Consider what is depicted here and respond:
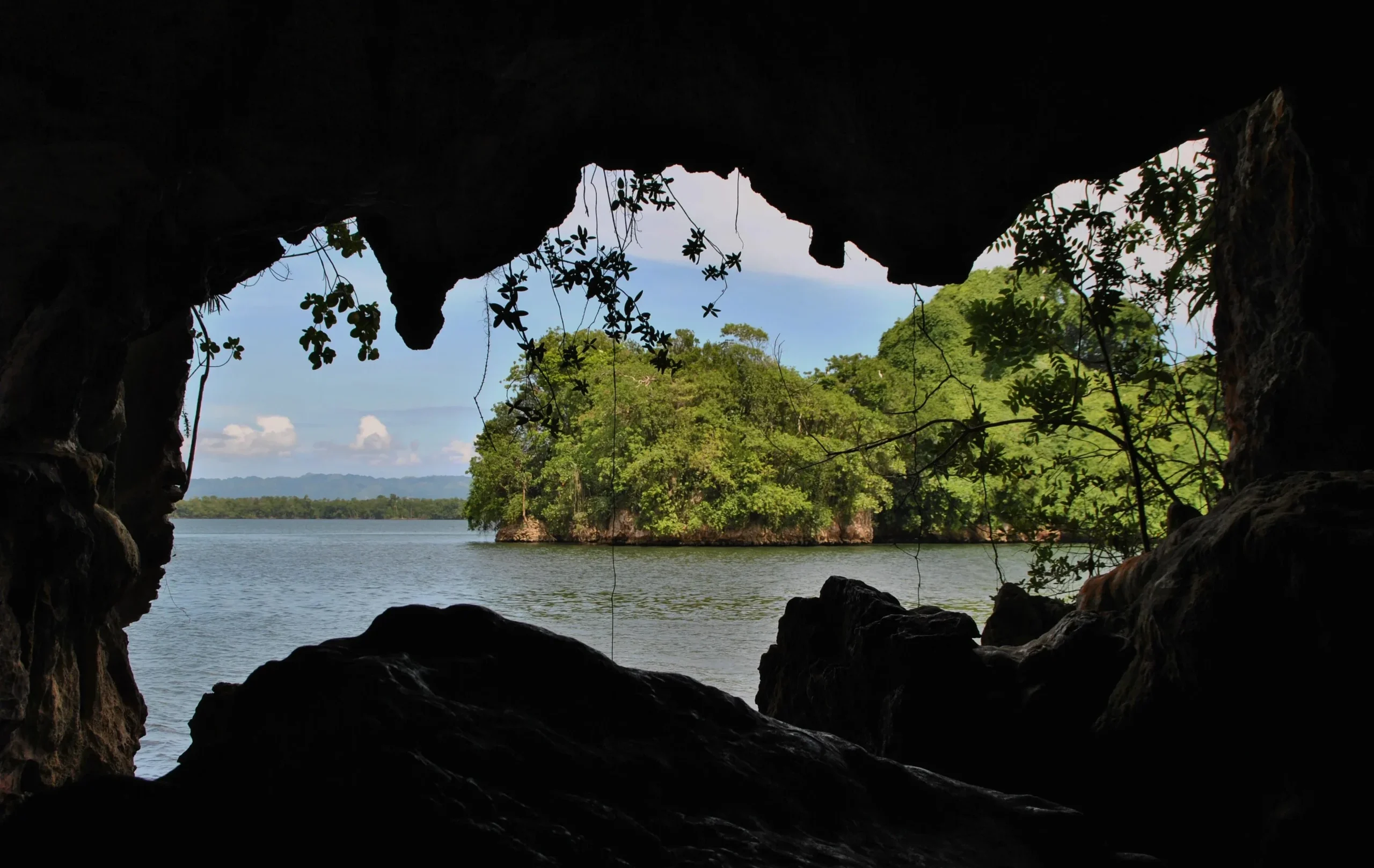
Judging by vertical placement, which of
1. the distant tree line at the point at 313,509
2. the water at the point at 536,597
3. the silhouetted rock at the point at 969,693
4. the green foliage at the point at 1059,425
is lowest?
the distant tree line at the point at 313,509

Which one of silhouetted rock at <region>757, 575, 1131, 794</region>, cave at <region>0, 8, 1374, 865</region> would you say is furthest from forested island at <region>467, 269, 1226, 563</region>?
cave at <region>0, 8, 1374, 865</region>

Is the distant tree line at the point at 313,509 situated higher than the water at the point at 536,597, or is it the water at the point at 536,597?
the water at the point at 536,597

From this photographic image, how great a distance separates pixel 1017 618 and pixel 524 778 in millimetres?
4341

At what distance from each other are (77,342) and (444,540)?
45312 millimetres

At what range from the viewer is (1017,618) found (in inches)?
217

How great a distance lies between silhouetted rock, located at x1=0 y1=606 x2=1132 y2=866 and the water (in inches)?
136

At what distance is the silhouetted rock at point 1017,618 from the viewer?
5484mm

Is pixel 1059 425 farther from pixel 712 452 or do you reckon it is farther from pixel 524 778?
pixel 712 452

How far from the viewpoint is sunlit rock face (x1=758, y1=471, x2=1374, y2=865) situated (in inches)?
99.3

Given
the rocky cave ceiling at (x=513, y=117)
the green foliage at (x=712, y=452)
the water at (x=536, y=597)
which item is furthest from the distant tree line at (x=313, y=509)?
the rocky cave ceiling at (x=513, y=117)

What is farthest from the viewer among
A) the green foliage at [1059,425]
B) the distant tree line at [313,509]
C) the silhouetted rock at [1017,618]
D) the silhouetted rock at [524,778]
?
the distant tree line at [313,509]

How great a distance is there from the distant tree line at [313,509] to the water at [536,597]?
85584 mm

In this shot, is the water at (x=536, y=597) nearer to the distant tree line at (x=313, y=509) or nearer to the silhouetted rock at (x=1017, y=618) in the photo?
the silhouetted rock at (x=1017, y=618)

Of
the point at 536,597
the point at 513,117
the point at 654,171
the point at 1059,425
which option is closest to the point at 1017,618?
the point at 1059,425
